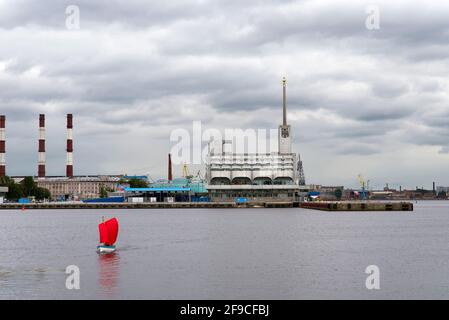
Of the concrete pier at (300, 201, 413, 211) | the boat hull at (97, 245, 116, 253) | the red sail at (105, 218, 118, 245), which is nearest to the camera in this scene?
the boat hull at (97, 245, 116, 253)

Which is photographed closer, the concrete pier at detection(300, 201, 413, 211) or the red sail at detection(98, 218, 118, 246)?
the red sail at detection(98, 218, 118, 246)

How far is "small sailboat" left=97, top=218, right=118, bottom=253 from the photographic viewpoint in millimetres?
54031

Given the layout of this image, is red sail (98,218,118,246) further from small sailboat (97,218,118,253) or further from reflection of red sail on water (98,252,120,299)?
reflection of red sail on water (98,252,120,299)

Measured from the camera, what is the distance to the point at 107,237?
54.9m

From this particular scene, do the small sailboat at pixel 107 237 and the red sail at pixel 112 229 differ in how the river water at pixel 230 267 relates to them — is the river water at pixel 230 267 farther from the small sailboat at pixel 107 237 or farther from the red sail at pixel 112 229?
the red sail at pixel 112 229

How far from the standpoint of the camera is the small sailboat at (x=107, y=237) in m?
54.0

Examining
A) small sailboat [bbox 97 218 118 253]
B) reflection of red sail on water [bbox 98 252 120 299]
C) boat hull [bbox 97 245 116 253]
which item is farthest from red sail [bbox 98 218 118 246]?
reflection of red sail on water [bbox 98 252 120 299]

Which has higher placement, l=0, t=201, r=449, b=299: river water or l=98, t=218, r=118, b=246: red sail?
l=98, t=218, r=118, b=246: red sail

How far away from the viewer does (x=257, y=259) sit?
4919 cm

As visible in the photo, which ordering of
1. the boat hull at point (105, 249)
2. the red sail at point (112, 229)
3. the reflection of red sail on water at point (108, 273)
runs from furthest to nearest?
1. the red sail at point (112, 229)
2. the boat hull at point (105, 249)
3. the reflection of red sail on water at point (108, 273)

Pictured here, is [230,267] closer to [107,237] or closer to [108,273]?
[108,273]

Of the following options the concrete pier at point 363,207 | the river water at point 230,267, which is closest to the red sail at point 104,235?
the river water at point 230,267

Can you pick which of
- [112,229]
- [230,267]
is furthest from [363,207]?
[230,267]
